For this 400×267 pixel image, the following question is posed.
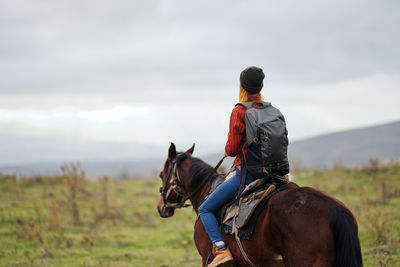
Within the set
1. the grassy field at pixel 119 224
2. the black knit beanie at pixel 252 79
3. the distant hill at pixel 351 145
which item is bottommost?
the distant hill at pixel 351 145

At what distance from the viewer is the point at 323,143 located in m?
117

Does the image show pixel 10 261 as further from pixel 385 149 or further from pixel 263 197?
pixel 385 149

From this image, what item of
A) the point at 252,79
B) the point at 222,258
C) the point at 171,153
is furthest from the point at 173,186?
the point at 252,79

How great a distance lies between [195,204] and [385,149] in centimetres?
10243

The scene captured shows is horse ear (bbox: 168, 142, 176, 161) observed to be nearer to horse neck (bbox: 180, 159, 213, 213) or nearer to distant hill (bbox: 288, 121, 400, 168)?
horse neck (bbox: 180, 159, 213, 213)

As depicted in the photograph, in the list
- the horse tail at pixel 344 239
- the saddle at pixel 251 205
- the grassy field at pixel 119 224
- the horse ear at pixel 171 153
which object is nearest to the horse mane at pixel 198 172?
the horse ear at pixel 171 153

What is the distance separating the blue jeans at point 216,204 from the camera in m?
4.79

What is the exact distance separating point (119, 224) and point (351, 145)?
105m

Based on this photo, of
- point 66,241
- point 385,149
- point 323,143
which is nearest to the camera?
point 66,241

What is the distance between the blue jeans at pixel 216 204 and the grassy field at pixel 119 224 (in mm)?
4029

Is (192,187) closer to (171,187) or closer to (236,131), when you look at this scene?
(171,187)

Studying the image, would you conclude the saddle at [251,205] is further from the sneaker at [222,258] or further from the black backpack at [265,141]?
the sneaker at [222,258]

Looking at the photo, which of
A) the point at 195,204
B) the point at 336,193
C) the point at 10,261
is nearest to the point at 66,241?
the point at 10,261

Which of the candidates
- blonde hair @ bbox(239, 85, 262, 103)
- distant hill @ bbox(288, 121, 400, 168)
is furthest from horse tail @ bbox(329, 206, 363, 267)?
distant hill @ bbox(288, 121, 400, 168)
